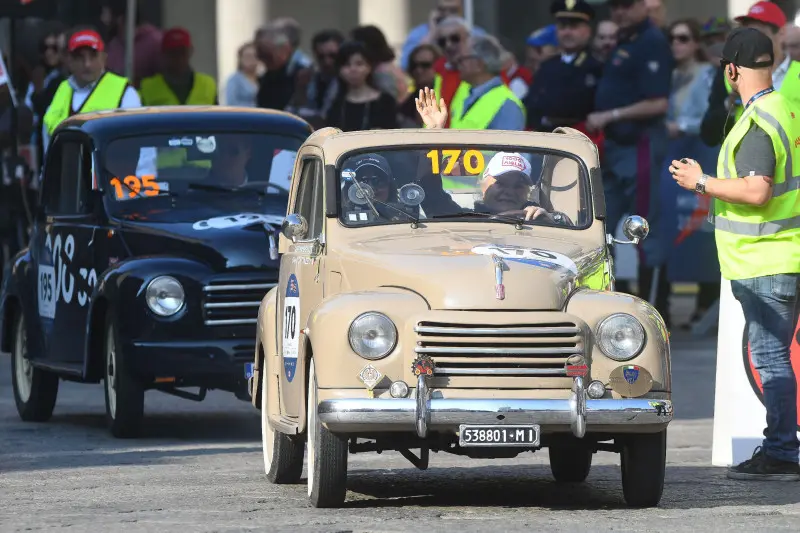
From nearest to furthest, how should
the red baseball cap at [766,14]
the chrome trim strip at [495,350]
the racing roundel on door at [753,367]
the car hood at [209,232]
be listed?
the chrome trim strip at [495,350] < the racing roundel on door at [753,367] < the car hood at [209,232] < the red baseball cap at [766,14]

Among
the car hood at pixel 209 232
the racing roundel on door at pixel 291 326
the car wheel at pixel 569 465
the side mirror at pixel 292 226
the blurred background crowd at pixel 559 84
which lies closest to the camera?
the racing roundel on door at pixel 291 326

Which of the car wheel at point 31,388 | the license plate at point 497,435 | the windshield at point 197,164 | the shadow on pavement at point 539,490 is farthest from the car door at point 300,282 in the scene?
the car wheel at point 31,388

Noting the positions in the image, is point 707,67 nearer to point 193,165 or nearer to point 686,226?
point 686,226

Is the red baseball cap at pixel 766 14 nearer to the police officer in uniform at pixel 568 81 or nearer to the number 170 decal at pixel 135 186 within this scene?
the police officer in uniform at pixel 568 81

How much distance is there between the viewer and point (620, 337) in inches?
355

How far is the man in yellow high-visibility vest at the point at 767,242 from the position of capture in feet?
33.9

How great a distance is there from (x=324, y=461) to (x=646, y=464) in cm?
133

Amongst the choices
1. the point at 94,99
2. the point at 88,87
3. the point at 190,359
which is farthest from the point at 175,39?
the point at 190,359

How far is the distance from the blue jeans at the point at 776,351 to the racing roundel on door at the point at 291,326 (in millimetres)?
2115

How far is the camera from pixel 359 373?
29.2 ft

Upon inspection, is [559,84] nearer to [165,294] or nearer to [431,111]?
[165,294]

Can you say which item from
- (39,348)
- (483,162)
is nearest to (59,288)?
(39,348)

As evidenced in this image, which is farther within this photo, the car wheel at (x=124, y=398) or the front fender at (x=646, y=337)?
the car wheel at (x=124, y=398)

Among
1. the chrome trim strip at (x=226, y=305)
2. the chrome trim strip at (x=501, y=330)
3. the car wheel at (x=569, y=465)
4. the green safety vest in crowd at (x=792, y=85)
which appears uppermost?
the green safety vest in crowd at (x=792, y=85)
